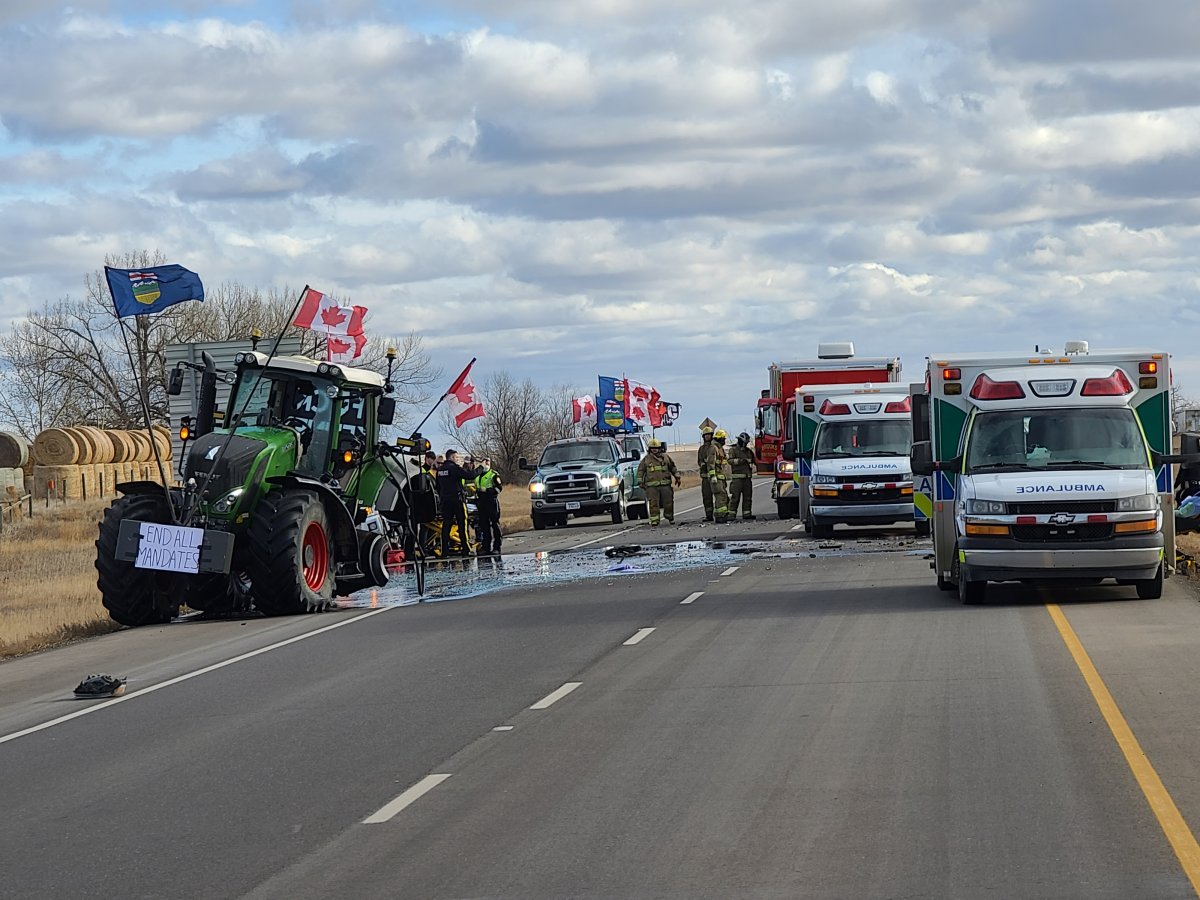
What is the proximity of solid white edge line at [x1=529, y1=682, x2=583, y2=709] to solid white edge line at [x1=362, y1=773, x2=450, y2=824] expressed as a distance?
8.31 feet

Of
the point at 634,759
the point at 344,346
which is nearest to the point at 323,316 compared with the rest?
the point at 344,346

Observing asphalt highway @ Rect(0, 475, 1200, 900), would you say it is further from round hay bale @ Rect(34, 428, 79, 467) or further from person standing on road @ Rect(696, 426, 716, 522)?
round hay bale @ Rect(34, 428, 79, 467)

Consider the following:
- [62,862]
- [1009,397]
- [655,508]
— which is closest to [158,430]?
[655,508]

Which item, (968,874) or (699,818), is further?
(699,818)

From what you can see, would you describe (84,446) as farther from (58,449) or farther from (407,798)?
(407,798)

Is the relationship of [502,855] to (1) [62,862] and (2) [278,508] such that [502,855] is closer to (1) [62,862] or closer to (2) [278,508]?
(1) [62,862]

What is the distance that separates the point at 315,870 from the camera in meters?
7.74

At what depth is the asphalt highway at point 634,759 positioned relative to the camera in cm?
752

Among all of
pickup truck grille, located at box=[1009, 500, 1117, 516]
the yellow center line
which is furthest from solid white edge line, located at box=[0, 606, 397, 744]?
the yellow center line

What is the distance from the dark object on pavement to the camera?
14281mm

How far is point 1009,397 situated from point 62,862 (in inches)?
494

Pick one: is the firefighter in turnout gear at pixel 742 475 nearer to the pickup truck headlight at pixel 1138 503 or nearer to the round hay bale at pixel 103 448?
the pickup truck headlight at pixel 1138 503

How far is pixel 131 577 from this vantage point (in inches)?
782

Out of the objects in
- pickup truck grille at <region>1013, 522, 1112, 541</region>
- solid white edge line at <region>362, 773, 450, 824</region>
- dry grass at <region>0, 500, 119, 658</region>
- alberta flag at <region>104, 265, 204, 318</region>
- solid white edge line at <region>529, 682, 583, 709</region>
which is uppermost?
alberta flag at <region>104, 265, 204, 318</region>
